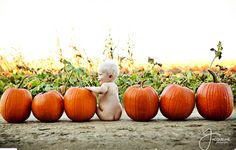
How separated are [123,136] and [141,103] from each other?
0.31m

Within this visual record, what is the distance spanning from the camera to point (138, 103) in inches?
67.4

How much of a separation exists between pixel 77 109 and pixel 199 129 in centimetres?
53

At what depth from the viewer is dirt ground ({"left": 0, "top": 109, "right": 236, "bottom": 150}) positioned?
1385 millimetres

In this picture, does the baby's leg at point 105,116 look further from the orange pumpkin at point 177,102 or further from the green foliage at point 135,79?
the green foliage at point 135,79

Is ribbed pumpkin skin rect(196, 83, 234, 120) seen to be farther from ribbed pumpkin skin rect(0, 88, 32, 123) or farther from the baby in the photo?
ribbed pumpkin skin rect(0, 88, 32, 123)

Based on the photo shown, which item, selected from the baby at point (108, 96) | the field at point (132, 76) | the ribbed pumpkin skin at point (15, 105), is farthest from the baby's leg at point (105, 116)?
the field at point (132, 76)

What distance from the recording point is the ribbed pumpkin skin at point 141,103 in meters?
1.71

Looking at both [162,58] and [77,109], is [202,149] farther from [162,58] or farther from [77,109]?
[162,58]

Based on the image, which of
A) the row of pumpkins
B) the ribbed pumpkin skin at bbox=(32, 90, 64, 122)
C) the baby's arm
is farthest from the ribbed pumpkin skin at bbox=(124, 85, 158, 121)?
the ribbed pumpkin skin at bbox=(32, 90, 64, 122)

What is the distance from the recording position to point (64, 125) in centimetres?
162

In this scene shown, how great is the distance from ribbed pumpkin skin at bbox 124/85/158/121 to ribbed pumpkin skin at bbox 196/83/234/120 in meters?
0.20

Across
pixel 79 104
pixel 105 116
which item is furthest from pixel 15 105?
pixel 105 116

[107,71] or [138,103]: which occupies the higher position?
[107,71]

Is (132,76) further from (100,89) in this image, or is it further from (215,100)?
(215,100)
